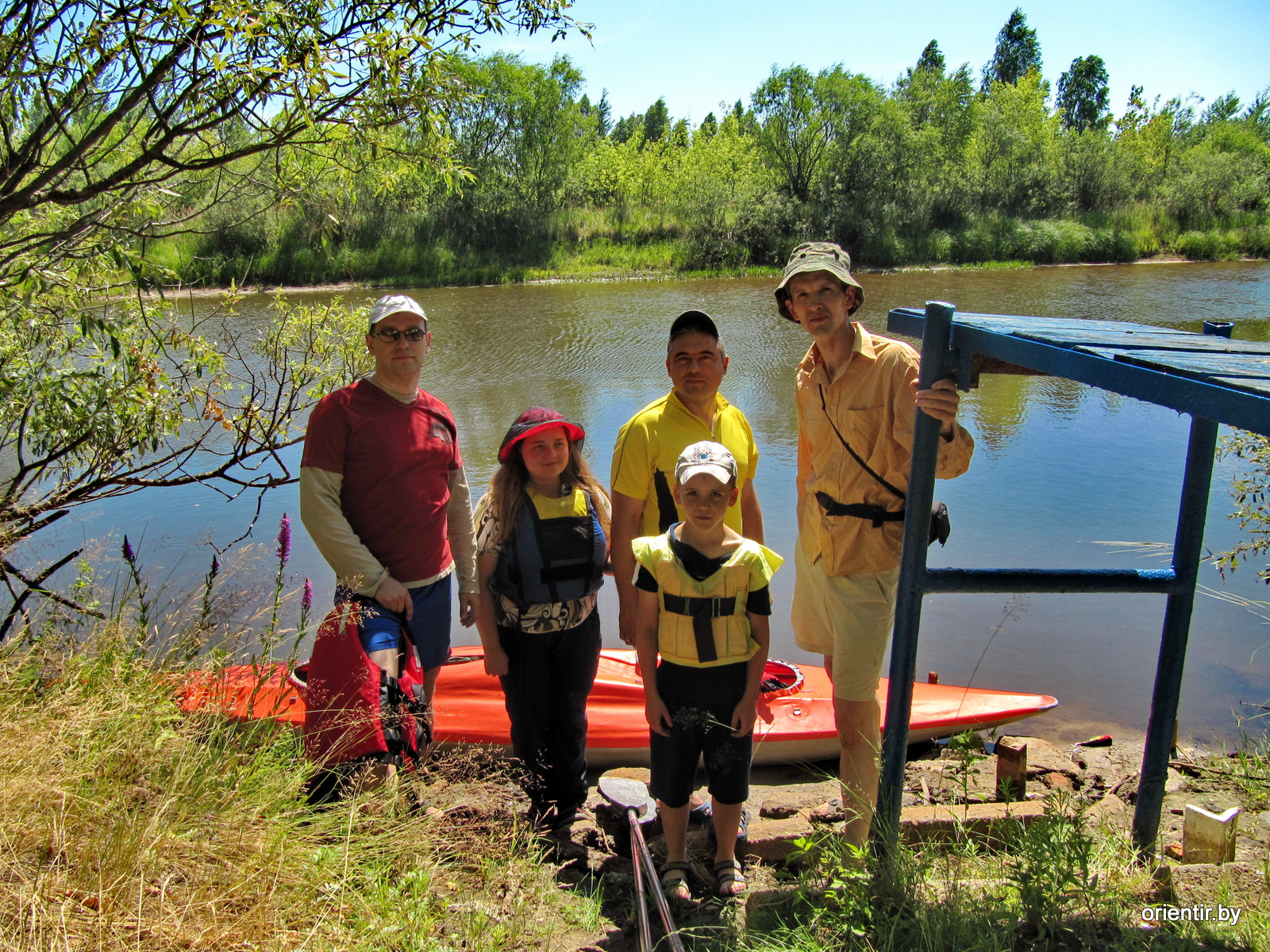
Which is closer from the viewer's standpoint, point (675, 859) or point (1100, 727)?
point (675, 859)

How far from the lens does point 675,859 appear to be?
2652 millimetres

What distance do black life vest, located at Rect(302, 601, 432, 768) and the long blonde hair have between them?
1.78 ft

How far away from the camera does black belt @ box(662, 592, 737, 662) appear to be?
2537 mm

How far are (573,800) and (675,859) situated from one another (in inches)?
20.3

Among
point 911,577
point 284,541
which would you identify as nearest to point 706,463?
point 911,577

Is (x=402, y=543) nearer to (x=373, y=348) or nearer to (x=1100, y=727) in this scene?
(x=373, y=348)

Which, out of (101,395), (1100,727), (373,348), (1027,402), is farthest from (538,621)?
(1027,402)

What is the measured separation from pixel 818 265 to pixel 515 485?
119 centimetres

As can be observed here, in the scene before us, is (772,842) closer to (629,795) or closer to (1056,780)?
(629,795)

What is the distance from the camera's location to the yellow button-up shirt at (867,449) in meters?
2.60

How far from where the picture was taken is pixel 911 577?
232 centimetres

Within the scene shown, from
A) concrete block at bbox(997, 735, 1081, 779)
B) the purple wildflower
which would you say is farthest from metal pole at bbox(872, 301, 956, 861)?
the purple wildflower

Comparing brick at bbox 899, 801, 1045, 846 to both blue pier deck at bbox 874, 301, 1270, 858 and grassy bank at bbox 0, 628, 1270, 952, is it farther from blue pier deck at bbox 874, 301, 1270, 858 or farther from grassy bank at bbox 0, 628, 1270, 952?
blue pier deck at bbox 874, 301, 1270, 858

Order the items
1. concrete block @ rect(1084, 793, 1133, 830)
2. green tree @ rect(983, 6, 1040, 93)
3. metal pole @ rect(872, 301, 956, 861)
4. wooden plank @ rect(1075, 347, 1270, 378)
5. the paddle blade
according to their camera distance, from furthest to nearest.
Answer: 1. green tree @ rect(983, 6, 1040, 93)
2. concrete block @ rect(1084, 793, 1133, 830)
3. the paddle blade
4. metal pole @ rect(872, 301, 956, 861)
5. wooden plank @ rect(1075, 347, 1270, 378)
